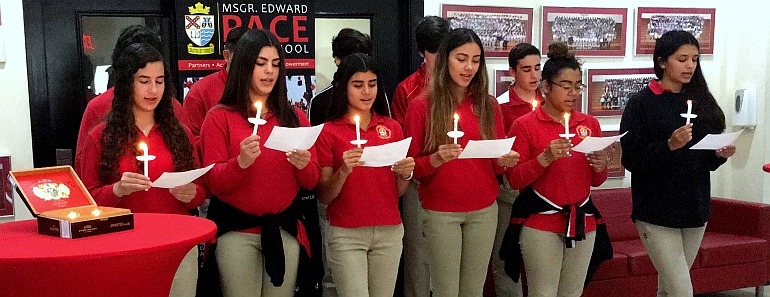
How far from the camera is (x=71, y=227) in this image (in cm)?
211

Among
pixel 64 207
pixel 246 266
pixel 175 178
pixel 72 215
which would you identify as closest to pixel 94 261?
pixel 72 215

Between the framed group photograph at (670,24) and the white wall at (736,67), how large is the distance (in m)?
0.04

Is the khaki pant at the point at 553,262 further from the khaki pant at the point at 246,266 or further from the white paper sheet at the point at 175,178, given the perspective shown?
the white paper sheet at the point at 175,178

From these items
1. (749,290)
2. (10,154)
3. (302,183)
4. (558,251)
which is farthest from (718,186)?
(10,154)

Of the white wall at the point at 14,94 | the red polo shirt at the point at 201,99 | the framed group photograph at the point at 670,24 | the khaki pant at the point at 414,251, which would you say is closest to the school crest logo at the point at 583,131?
the khaki pant at the point at 414,251

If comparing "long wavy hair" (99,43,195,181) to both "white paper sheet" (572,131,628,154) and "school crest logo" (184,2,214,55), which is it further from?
"white paper sheet" (572,131,628,154)

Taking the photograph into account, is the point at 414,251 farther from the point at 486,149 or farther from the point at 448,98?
the point at 486,149

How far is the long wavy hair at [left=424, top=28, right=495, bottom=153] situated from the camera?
351 centimetres

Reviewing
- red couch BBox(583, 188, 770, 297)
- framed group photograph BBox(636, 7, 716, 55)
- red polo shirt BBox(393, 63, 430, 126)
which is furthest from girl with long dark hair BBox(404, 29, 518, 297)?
framed group photograph BBox(636, 7, 716, 55)

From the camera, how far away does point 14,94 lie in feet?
13.3

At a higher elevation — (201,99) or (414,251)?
(201,99)

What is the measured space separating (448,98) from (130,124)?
1.43 metres

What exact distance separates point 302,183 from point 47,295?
1.25m

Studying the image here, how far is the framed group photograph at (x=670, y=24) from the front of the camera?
18.2ft
